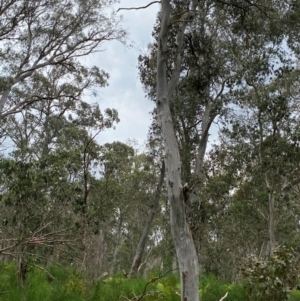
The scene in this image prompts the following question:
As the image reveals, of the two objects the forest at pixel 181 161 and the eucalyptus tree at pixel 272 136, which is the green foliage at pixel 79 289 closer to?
the forest at pixel 181 161

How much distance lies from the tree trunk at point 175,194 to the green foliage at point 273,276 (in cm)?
189

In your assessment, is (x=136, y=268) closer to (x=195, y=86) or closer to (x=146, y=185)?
(x=195, y=86)

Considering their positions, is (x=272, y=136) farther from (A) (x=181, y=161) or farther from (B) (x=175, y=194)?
(B) (x=175, y=194)

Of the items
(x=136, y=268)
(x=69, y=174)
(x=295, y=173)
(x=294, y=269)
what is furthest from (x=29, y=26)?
(x=294, y=269)

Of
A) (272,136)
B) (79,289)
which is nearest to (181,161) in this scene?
(272,136)

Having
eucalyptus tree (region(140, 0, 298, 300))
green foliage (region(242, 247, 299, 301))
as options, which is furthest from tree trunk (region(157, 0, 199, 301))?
green foliage (region(242, 247, 299, 301))

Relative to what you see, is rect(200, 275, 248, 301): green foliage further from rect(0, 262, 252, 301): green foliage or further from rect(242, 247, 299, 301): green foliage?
rect(242, 247, 299, 301): green foliage

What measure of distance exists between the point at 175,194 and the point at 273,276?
280cm

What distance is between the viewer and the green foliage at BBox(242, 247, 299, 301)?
7270mm

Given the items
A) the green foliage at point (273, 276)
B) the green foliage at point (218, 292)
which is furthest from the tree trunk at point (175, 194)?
the green foliage at point (218, 292)

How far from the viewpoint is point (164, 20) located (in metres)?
6.96

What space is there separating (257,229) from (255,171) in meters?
6.90

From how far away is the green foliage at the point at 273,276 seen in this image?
23.9 ft

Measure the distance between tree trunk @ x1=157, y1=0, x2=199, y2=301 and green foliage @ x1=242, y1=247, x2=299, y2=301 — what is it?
6.20ft
